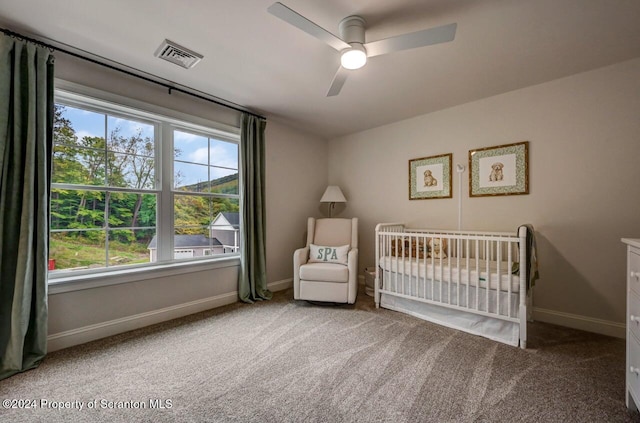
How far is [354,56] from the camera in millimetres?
1686

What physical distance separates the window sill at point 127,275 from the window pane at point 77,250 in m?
0.11

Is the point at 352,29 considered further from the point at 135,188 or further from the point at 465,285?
the point at 135,188

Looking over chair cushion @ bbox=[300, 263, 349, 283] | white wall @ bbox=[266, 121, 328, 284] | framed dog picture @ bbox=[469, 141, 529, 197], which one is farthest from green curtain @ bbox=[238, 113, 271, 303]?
framed dog picture @ bbox=[469, 141, 529, 197]

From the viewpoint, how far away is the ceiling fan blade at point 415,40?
142cm

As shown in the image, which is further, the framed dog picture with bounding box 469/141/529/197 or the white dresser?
the framed dog picture with bounding box 469/141/529/197

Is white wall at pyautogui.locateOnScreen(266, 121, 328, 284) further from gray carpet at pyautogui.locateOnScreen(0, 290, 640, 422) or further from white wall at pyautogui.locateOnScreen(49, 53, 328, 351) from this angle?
gray carpet at pyautogui.locateOnScreen(0, 290, 640, 422)

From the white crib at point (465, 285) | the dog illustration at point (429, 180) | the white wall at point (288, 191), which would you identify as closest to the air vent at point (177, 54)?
the white wall at point (288, 191)

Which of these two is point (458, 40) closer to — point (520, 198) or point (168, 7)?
point (520, 198)

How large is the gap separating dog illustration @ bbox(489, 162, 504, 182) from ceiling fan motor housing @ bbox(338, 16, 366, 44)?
6.41 feet

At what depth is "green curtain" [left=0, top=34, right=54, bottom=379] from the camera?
1708 millimetres

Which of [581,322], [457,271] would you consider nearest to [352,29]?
[457,271]

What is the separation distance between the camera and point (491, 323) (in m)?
2.15

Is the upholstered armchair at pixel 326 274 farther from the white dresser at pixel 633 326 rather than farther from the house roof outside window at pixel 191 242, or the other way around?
the white dresser at pixel 633 326

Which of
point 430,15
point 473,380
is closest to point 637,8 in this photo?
point 430,15
